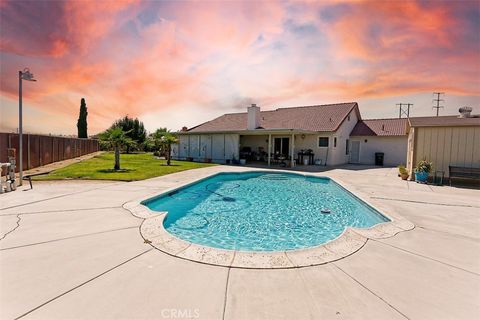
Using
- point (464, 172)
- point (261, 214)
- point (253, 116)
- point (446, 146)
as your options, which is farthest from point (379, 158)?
point (261, 214)

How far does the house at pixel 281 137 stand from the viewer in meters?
18.3

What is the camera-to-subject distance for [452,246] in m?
3.93

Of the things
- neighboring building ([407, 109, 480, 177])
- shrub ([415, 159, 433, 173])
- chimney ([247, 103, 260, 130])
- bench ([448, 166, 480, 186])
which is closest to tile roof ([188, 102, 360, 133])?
chimney ([247, 103, 260, 130])

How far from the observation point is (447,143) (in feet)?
35.6

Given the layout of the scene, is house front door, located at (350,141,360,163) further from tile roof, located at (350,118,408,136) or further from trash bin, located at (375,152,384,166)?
trash bin, located at (375,152,384,166)

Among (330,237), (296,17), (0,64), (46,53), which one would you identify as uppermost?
(296,17)

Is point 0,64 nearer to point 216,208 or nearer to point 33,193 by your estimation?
point 33,193

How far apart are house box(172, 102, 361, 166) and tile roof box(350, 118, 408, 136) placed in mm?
703

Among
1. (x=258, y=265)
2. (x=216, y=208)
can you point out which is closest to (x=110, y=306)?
(x=258, y=265)

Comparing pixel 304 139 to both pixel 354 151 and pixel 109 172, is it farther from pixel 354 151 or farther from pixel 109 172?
pixel 109 172

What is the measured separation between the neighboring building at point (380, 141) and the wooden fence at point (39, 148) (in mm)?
24434

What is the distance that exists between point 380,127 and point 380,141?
5.77 ft

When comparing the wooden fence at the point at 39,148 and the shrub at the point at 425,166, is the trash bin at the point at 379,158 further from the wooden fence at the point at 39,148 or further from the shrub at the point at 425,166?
the wooden fence at the point at 39,148

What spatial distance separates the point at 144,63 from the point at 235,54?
4.94 meters
